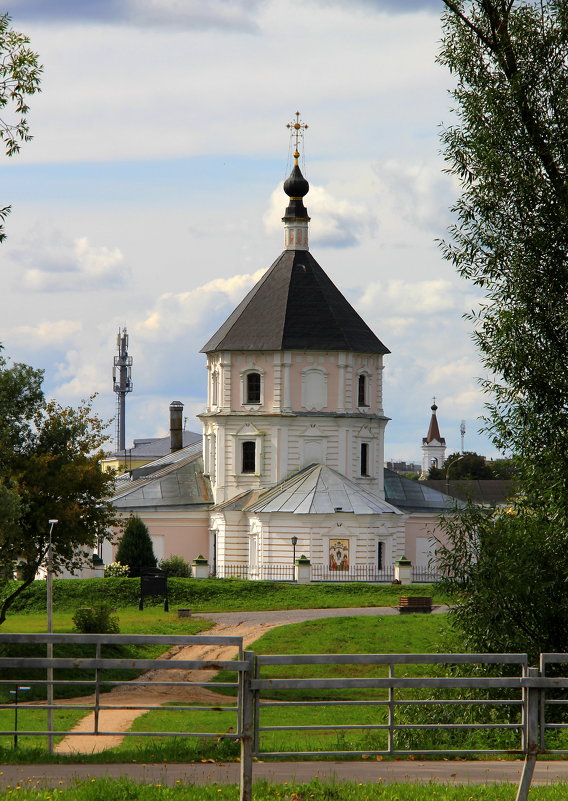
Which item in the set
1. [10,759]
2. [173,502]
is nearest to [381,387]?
[173,502]

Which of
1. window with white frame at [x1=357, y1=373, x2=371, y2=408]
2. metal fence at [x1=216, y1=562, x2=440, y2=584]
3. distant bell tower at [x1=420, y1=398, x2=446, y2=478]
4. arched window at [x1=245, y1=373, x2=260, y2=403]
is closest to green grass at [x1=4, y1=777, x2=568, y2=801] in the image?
metal fence at [x1=216, y1=562, x2=440, y2=584]

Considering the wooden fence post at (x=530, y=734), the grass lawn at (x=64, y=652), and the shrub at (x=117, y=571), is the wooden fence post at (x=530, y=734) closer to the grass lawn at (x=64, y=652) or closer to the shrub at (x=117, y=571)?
the grass lawn at (x=64, y=652)

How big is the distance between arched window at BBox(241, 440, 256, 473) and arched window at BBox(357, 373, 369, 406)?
241 inches

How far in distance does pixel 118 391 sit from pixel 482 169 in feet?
405

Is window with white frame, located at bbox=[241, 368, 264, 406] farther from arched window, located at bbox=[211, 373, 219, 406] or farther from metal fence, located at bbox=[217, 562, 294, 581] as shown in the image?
metal fence, located at bbox=[217, 562, 294, 581]

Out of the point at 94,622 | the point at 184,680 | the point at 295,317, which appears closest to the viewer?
the point at 184,680

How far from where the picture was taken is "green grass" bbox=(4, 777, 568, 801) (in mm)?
11797

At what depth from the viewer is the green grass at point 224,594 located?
2002 inches

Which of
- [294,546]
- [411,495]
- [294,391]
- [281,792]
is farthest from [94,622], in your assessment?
[411,495]

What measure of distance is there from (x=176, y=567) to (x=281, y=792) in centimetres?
5015

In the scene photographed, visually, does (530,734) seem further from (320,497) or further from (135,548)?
(320,497)

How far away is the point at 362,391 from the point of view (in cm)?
7025

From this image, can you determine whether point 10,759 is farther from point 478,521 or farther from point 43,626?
point 43,626

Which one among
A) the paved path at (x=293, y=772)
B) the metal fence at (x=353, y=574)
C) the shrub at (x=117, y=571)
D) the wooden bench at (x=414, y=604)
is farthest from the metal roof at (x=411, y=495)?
the paved path at (x=293, y=772)
